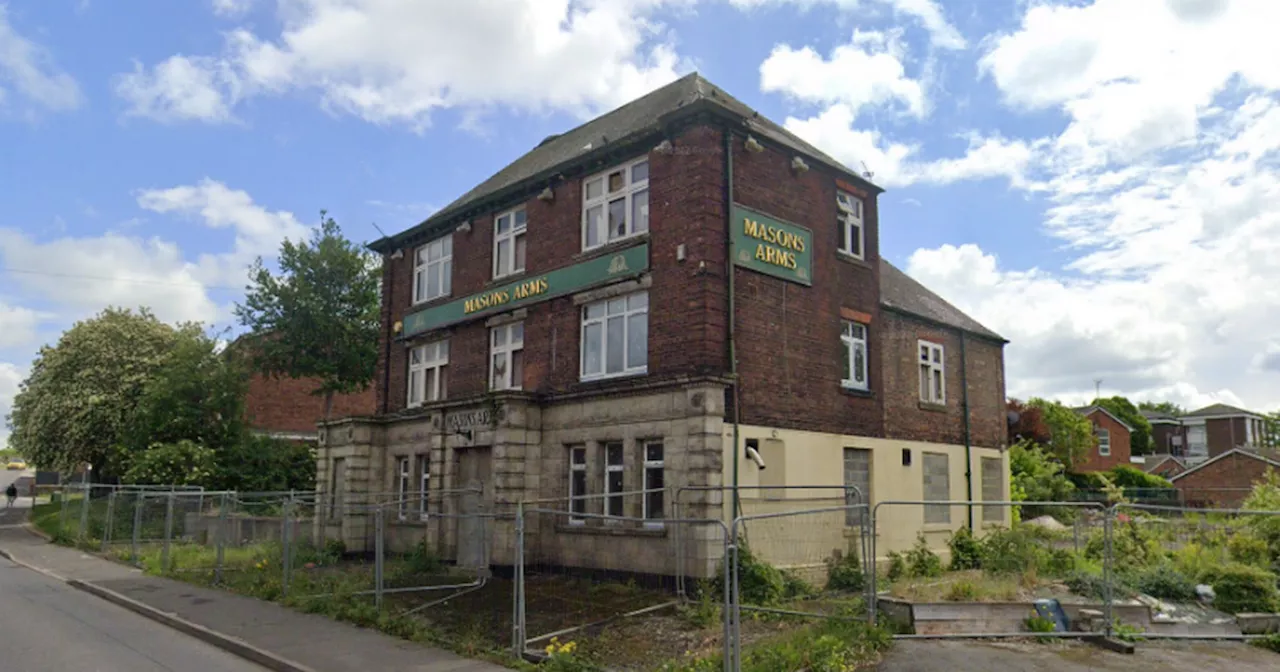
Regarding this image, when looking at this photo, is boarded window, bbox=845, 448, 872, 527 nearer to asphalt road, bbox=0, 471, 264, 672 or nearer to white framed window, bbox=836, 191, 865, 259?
white framed window, bbox=836, 191, 865, 259

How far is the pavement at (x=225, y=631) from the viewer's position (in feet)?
36.7

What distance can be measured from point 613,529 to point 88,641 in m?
8.29

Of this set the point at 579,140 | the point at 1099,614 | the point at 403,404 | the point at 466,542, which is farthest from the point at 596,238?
the point at 1099,614

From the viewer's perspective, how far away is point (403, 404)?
80.5 feet

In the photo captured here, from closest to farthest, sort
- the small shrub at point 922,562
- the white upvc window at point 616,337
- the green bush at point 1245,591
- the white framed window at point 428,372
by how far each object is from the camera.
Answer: the green bush at point 1245,591
the white upvc window at point 616,337
the small shrub at point 922,562
the white framed window at point 428,372

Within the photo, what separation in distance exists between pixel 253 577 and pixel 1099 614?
15.3 metres

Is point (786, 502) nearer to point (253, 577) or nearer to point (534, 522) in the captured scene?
point (534, 522)

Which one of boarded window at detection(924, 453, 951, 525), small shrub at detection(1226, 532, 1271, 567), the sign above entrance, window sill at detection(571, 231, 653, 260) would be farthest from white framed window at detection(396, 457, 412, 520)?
small shrub at detection(1226, 532, 1271, 567)

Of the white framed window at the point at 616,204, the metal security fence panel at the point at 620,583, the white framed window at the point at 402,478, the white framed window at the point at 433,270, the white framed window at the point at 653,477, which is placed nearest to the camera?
the metal security fence panel at the point at 620,583

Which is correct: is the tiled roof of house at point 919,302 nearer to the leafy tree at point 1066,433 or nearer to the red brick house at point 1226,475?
the red brick house at point 1226,475

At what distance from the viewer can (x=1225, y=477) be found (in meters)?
50.2

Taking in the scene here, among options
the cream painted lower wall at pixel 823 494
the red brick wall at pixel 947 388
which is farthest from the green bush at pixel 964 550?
the red brick wall at pixel 947 388

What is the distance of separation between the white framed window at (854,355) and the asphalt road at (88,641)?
12.5m

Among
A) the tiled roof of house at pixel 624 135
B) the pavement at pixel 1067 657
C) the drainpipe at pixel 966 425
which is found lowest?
the pavement at pixel 1067 657
